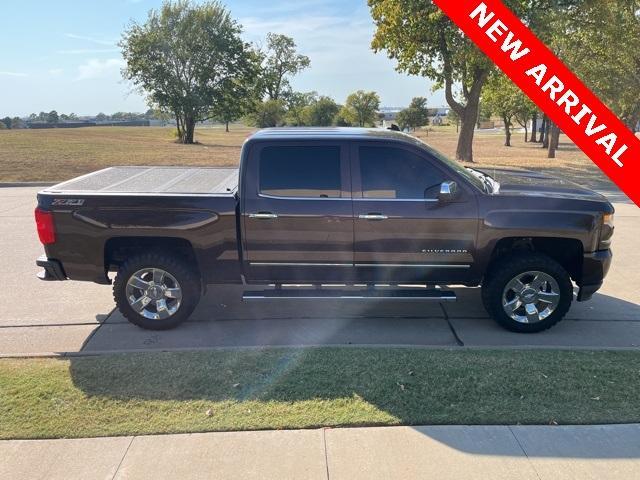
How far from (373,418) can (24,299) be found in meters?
4.42

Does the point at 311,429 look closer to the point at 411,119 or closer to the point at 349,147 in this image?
the point at 349,147

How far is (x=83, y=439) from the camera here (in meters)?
3.29

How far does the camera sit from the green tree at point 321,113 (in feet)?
158

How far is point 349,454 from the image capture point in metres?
3.12

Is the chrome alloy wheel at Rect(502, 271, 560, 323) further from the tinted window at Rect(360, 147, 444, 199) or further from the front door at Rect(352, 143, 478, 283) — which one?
the tinted window at Rect(360, 147, 444, 199)

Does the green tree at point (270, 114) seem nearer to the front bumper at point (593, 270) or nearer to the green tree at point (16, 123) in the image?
the green tree at point (16, 123)

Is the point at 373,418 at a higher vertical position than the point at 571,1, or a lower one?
lower

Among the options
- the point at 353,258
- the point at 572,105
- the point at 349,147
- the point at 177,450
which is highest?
the point at 572,105

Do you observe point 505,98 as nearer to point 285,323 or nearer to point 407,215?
point 407,215

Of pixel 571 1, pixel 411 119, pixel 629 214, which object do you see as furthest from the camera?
pixel 411 119

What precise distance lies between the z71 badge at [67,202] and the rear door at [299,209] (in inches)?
59.3

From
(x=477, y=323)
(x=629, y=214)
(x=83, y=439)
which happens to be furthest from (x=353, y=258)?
(x=629, y=214)

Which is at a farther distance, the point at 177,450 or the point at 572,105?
the point at 572,105

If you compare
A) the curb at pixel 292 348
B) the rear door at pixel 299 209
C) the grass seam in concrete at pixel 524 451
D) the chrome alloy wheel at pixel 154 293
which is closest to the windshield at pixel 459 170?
the rear door at pixel 299 209
